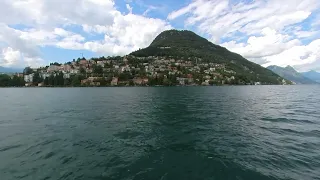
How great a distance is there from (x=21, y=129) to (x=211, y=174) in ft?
71.9

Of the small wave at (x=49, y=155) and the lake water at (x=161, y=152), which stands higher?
Result: the lake water at (x=161, y=152)

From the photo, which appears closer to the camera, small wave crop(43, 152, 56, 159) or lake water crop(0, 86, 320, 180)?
lake water crop(0, 86, 320, 180)

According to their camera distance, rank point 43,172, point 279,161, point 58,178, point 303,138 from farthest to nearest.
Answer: point 303,138
point 279,161
point 43,172
point 58,178

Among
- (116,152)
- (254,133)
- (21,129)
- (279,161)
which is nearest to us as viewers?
(279,161)

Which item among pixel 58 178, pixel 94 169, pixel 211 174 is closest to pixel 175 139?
pixel 211 174

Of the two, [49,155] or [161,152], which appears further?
[161,152]

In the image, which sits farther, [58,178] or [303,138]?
[303,138]

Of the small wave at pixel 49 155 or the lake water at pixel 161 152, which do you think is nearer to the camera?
the lake water at pixel 161 152

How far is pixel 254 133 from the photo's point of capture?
69.2 ft

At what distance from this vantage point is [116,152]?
51.2 ft

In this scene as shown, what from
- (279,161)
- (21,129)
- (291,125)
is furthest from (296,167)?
(21,129)

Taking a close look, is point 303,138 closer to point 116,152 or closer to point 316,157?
point 316,157

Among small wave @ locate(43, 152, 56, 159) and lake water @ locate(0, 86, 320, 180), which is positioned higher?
lake water @ locate(0, 86, 320, 180)

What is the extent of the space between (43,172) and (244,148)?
551 inches
